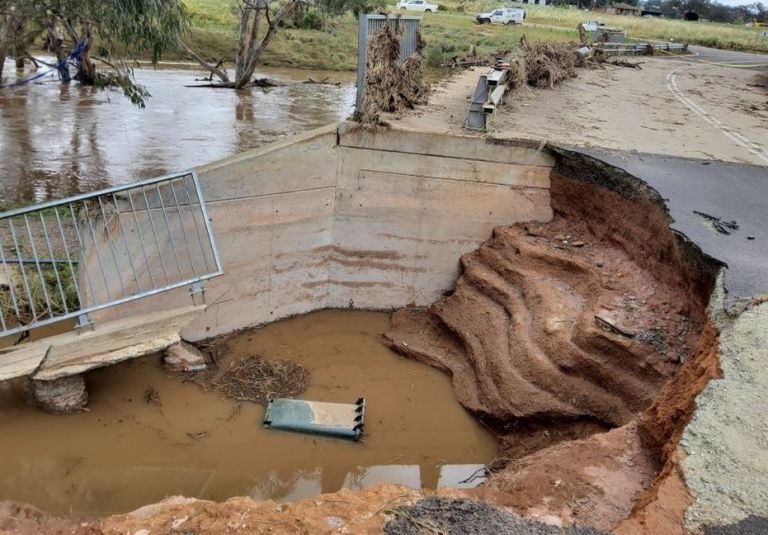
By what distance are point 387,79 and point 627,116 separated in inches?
218

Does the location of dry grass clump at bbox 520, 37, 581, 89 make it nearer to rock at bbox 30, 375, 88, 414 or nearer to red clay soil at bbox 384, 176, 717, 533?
red clay soil at bbox 384, 176, 717, 533

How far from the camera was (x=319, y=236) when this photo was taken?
10.3 meters

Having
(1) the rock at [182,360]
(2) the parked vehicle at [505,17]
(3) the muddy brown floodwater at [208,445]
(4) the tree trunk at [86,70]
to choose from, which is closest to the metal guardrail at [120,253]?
(1) the rock at [182,360]

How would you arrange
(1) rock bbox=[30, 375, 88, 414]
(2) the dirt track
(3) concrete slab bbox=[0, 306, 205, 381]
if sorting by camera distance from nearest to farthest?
(3) concrete slab bbox=[0, 306, 205, 381] → (1) rock bbox=[30, 375, 88, 414] → (2) the dirt track

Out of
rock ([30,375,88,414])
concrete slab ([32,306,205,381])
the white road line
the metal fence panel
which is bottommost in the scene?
rock ([30,375,88,414])

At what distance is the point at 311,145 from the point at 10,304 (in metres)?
4.73

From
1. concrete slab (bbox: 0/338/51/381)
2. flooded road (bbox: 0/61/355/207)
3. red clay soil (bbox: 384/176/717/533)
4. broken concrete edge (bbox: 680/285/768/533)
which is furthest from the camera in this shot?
flooded road (bbox: 0/61/355/207)

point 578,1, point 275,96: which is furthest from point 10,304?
point 578,1

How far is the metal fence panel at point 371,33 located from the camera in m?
9.73

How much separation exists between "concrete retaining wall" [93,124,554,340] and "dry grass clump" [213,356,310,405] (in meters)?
1.07

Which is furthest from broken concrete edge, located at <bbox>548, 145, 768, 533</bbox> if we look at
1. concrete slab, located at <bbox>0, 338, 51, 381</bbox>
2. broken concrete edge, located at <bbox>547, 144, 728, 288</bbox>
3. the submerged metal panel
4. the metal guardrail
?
concrete slab, located at <bbox>0, 338, 51, 381</bbox>

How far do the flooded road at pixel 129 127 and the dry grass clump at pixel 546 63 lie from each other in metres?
6.26

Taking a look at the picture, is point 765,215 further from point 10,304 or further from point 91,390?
point 10,304

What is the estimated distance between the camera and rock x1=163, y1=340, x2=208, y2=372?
8461 millimetres
